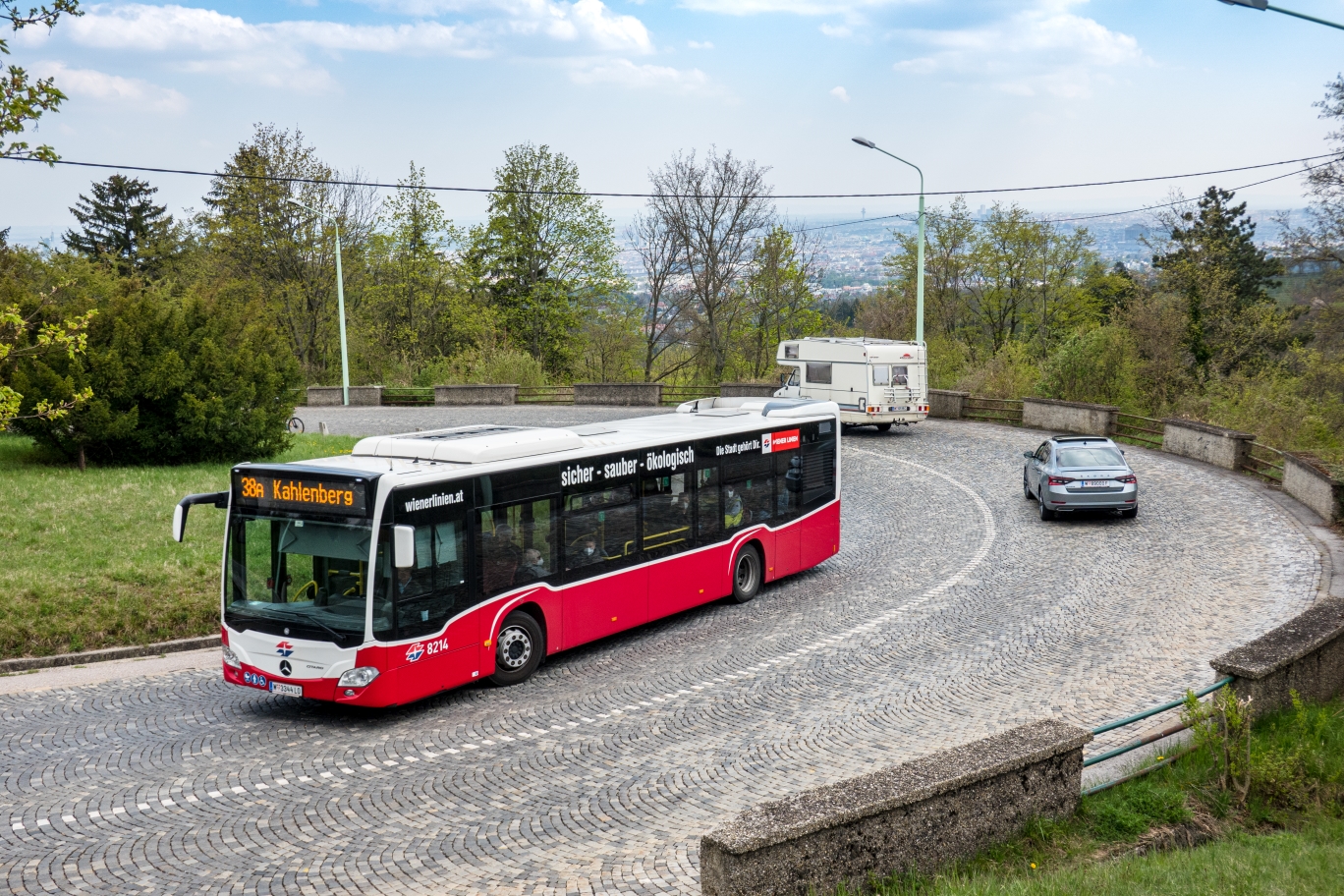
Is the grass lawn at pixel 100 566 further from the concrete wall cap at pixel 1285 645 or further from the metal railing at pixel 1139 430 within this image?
the metal railing at pixel 1139 430

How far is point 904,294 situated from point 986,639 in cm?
4770

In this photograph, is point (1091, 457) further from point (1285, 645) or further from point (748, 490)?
point (1285, 645)

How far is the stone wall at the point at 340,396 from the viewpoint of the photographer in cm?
4706

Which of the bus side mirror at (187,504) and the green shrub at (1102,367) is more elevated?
the green shrub at (1102,367)

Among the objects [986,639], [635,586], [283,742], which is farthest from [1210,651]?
[283,742]

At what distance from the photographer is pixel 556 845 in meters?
7.87

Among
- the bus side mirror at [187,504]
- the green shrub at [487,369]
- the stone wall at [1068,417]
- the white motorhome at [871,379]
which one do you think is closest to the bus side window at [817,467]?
the bus side mirror at [187,504]

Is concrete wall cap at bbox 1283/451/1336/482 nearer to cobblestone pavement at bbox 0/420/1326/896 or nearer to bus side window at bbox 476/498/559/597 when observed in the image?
cobblestone pavement at bbox 0/420/1326/896

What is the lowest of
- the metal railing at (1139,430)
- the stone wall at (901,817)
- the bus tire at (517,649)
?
the bus tire at (517,649)

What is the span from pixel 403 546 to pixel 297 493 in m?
1.42

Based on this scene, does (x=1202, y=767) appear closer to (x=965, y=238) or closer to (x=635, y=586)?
(x=635, y=586)

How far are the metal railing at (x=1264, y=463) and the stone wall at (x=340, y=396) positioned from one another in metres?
33.9

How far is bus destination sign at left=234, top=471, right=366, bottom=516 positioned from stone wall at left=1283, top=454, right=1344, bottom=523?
17.9 m

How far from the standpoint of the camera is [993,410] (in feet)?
124
